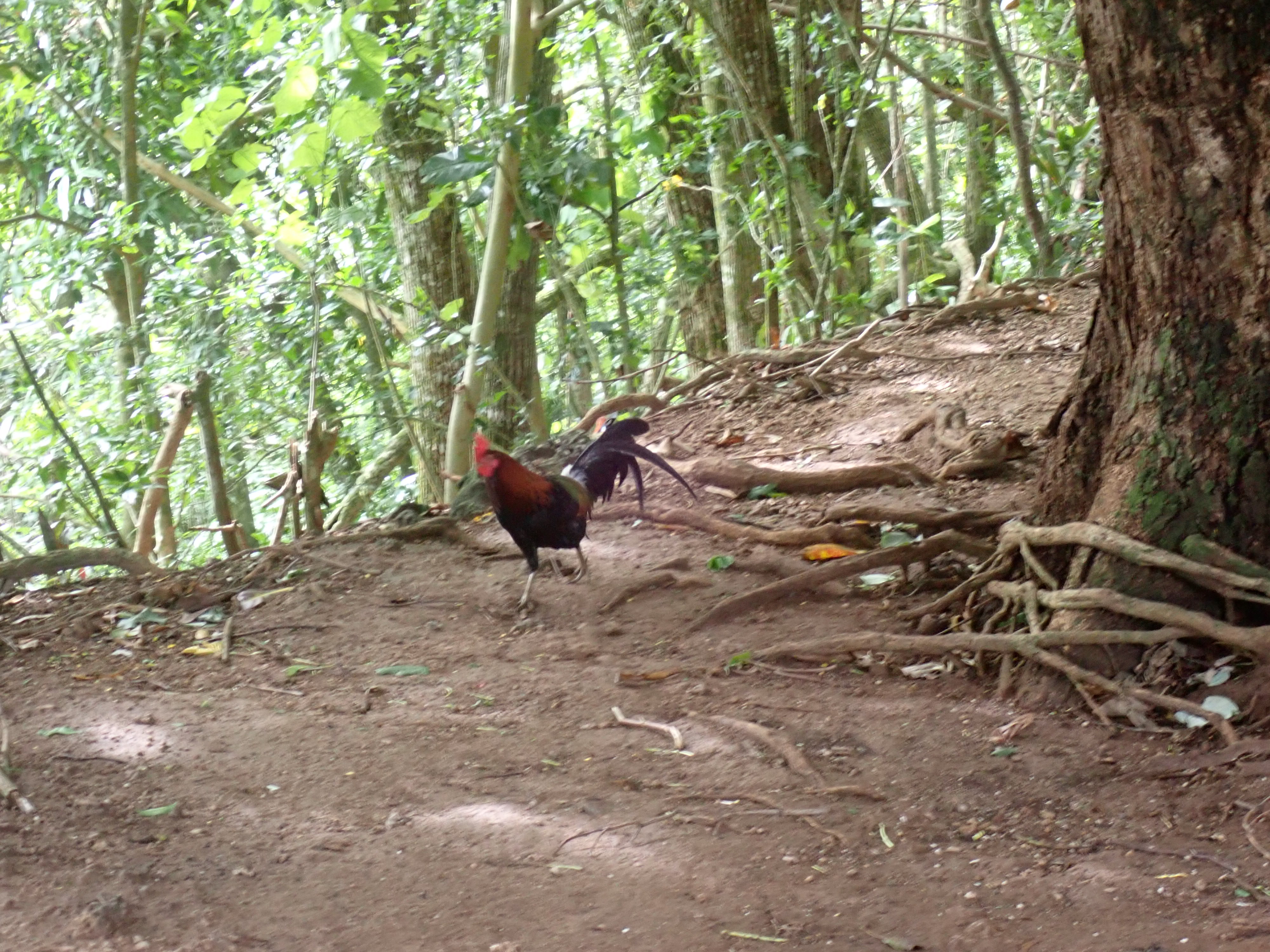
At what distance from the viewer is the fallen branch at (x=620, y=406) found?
6.92 m

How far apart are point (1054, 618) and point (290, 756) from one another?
93.9 inches

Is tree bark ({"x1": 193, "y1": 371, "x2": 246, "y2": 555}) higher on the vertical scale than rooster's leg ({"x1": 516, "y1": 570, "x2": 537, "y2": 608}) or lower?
higher

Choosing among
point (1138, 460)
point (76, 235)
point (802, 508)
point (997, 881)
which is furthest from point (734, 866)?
point (76, 235)

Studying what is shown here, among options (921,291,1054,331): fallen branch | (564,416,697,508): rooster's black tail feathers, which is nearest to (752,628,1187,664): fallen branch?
(564,416,697,508): rooster's black tail feathers

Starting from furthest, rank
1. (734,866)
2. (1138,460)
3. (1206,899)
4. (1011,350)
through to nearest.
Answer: (1011,350) → (1138,460) → (734,866) → (1206,899)

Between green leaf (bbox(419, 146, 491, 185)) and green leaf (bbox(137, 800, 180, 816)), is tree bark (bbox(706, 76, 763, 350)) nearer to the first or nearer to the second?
green leaf (bbox(419, 146, 491, 185))

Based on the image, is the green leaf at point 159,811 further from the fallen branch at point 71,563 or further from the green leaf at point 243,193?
the green leaf at point 243,193

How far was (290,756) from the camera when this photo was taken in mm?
3428

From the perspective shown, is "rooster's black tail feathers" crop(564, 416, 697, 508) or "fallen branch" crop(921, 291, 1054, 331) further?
"fallen branch" crop(921, 291, 1054, 331)

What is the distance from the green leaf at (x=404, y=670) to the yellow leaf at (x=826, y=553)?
5.32 ft

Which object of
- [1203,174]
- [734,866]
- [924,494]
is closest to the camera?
[734,866]

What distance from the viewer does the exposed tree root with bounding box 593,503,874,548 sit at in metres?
4.95

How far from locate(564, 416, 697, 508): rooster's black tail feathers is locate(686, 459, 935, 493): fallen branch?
0.15 metres

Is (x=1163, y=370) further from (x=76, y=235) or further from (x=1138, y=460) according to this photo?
(x=76, y=235)
